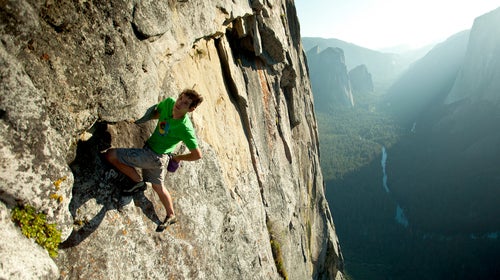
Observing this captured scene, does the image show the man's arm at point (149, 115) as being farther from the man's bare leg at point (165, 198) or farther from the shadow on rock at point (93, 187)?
the man's bare leg at point (165, 198)

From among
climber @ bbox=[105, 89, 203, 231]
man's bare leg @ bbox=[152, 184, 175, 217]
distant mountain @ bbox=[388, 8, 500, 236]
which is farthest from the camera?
distant mountain @ bbox=[388, 8, 500, 236]

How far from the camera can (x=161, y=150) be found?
5668mm

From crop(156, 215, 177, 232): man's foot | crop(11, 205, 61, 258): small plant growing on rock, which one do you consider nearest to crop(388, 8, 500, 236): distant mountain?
crop(156, 215, 177, 232): man's foot

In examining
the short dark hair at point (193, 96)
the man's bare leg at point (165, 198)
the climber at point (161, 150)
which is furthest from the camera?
the man's bare leg at point (165, 198)

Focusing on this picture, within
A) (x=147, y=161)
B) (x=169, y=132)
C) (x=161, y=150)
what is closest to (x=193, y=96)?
(x=169, y=132)

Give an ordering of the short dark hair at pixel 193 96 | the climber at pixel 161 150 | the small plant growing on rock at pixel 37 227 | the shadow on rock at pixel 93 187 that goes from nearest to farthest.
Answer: the small plant growing on rock at pixel 37 227
the shadow on rock at pixel 93 187
the short dark hair at pixel 193 96
the climber at pixel 161 150

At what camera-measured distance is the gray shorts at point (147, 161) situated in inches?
214

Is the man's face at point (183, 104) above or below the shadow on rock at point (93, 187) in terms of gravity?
above

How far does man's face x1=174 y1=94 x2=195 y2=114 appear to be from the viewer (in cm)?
517

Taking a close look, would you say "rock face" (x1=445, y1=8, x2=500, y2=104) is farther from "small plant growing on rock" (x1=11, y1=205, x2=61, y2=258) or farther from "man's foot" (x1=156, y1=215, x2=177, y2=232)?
"small plant growing on rock" (x1=11, y1=205, x2=61, y2=258)

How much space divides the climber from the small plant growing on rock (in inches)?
56.3

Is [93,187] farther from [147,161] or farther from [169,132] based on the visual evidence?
[169,132]

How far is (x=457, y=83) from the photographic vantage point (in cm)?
14425

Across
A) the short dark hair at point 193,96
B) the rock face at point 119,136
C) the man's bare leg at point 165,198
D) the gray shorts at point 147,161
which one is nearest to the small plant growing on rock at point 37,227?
the rock face at point 119,136
